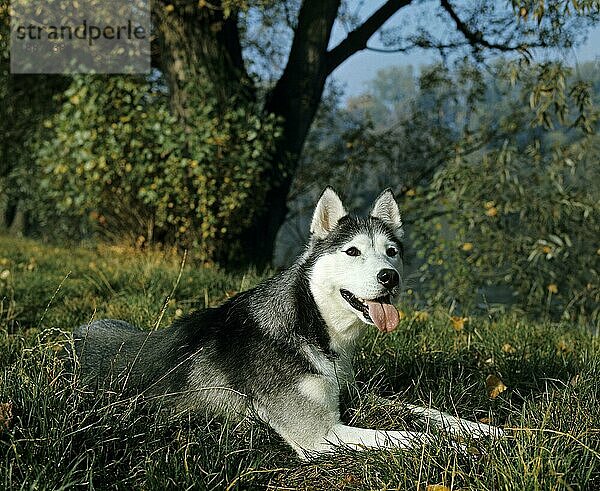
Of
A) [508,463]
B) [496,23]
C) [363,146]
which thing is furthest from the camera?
[363,146]

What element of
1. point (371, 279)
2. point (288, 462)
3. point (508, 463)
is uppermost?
point (371, 279)

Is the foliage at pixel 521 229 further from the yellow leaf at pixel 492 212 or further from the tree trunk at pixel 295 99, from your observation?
the tree trunk at pixel 295 99

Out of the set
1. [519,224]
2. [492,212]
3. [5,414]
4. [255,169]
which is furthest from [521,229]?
[5,414]

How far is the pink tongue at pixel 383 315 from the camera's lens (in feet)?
10.6

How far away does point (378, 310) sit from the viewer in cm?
327

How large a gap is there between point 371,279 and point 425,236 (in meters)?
6.52

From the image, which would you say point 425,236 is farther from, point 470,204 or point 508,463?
point 508,463

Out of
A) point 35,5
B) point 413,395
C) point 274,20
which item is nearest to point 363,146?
point 274,20

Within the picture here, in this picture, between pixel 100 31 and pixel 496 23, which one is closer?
pixel 100 31

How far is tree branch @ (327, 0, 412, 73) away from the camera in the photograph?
10453 millimetres

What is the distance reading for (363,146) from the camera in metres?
13.9

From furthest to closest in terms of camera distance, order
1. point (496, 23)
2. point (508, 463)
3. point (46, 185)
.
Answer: point (496, 23), point (46, 185), point (508, 463)

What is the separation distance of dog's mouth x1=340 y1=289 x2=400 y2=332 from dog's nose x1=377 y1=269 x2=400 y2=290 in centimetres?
8

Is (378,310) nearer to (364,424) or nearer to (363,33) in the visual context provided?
(364,424)
